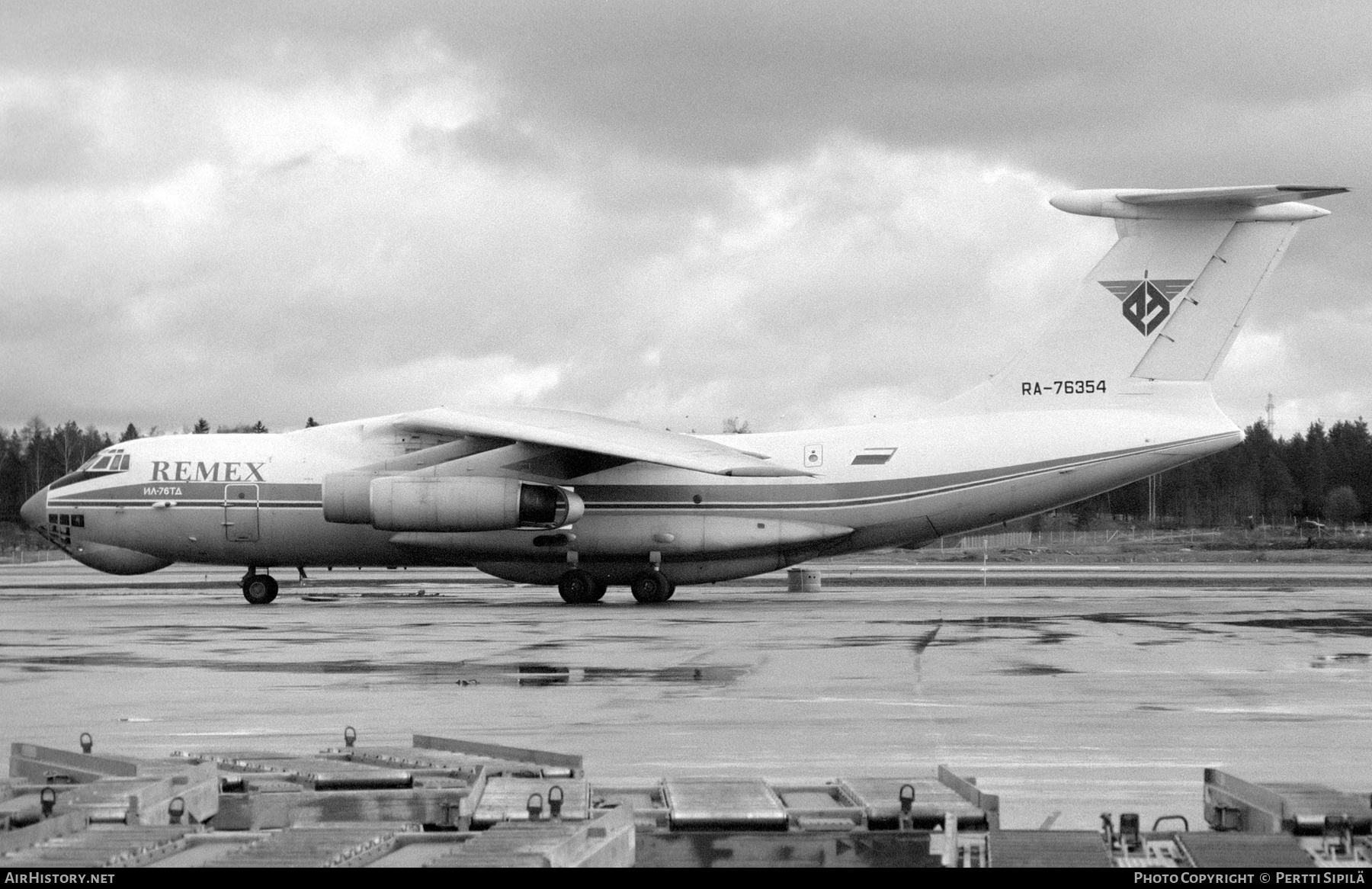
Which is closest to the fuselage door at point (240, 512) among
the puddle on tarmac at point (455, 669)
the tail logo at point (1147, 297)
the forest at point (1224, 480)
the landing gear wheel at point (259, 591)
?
the landing gear wheel at point (259, 591)

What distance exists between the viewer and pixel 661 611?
83.3ft

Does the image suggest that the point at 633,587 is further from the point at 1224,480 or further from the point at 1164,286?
the point at 1224,480

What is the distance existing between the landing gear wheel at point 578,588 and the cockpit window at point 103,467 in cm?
907

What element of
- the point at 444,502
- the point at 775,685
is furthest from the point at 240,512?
the point at 775,685

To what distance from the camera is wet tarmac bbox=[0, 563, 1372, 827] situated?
9391mm

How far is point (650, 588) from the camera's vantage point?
90.9ft

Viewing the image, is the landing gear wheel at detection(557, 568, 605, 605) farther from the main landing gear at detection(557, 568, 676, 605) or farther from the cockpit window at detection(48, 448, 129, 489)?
the cockpit window at detection(48, 448, 129, 489)

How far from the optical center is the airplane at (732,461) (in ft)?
85.9

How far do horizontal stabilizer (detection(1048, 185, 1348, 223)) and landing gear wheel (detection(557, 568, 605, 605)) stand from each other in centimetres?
1069

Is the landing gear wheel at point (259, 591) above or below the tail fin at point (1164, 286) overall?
below

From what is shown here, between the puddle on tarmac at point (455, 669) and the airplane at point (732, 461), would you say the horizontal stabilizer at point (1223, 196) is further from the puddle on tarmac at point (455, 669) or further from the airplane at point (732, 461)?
the puddle on tarmac at point (455, 669)

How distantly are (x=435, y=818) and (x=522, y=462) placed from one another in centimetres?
2185

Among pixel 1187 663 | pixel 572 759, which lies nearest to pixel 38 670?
pixel 572 759
